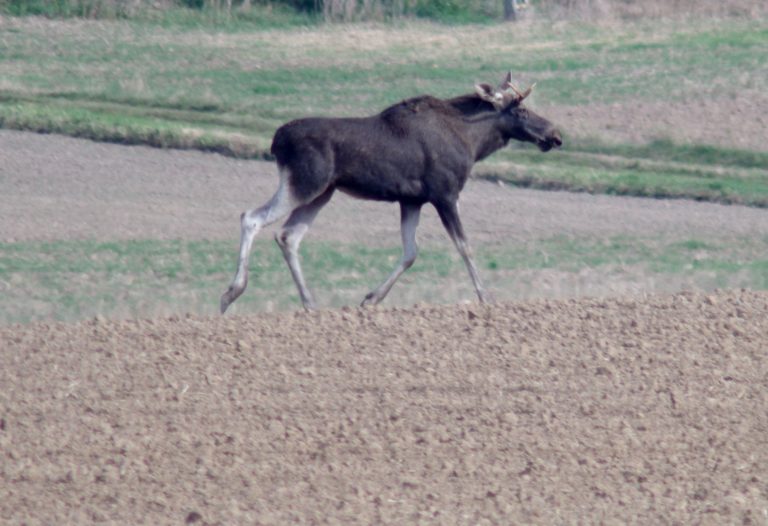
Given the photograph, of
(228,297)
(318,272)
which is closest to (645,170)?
(318,272)

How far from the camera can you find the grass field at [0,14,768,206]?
75.0ft

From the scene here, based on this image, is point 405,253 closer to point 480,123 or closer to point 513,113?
point 480,123

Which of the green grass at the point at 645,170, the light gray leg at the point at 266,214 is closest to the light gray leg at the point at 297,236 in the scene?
the light gray leg at the point at 266,214

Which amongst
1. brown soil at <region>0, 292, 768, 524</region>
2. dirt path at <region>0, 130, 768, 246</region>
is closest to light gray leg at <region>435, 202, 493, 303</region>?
brown soil at <region>0, 292, 768, 524</region>

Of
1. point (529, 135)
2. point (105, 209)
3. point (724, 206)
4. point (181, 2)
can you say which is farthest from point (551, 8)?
point (529, 135)

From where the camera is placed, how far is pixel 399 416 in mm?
8812

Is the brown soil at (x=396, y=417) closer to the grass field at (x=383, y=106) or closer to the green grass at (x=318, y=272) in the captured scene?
the green grass at (x=318, y=272)

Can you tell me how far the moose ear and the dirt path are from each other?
467cm

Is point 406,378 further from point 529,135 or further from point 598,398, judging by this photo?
point 529,135

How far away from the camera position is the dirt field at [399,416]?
7.57m

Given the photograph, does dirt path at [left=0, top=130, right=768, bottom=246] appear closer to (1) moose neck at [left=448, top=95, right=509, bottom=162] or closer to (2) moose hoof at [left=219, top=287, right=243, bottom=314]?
(1) moose neck at [left=448, top=95, right=509, bottom=162]

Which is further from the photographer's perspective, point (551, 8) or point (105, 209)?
point (551, 8)

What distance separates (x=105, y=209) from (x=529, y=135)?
7.58 meters

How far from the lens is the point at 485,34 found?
34.8 metres
